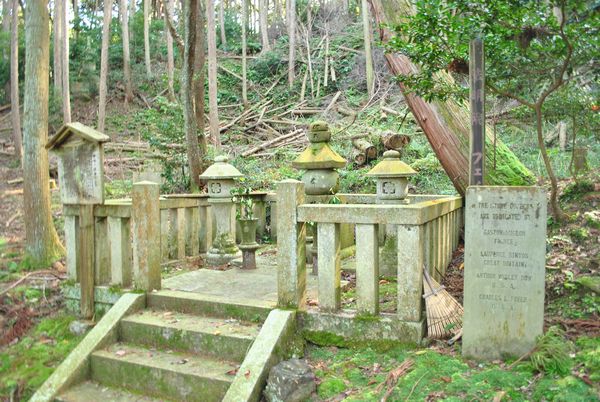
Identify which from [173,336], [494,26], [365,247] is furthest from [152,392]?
[494,26]

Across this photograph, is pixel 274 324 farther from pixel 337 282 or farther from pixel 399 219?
pixel 399 219

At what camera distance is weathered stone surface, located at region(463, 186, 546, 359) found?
3945 mm

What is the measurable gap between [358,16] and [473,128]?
26385mm

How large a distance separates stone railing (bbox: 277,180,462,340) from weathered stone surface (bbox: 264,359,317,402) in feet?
2.48

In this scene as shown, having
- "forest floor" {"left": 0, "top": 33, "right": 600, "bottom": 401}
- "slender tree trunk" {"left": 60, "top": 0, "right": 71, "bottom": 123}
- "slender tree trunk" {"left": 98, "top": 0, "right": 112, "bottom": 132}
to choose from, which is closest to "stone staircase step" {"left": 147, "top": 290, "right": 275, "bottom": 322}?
"forest floor" {"left": 0, "top": 33, "right": 600, "bottom": 401}

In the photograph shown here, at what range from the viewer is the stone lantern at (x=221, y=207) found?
24.4 feet

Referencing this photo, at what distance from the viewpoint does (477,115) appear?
15.2 ft

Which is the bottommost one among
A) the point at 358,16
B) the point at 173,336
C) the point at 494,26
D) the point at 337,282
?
the point at 173,336

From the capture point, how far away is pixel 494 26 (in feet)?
14.6

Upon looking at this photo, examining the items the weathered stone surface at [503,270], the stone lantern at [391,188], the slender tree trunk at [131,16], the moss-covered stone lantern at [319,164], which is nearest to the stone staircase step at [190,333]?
the weathered stone surface at [503,270]

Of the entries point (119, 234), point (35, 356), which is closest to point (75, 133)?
point (119, 234)

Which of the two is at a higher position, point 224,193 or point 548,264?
point 224,193

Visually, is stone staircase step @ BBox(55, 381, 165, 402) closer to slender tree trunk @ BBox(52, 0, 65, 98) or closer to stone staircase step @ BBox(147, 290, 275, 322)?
stone staircase step @ BBox(147, 290, 275, 322)

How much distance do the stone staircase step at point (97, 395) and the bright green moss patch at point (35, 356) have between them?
0.72m
